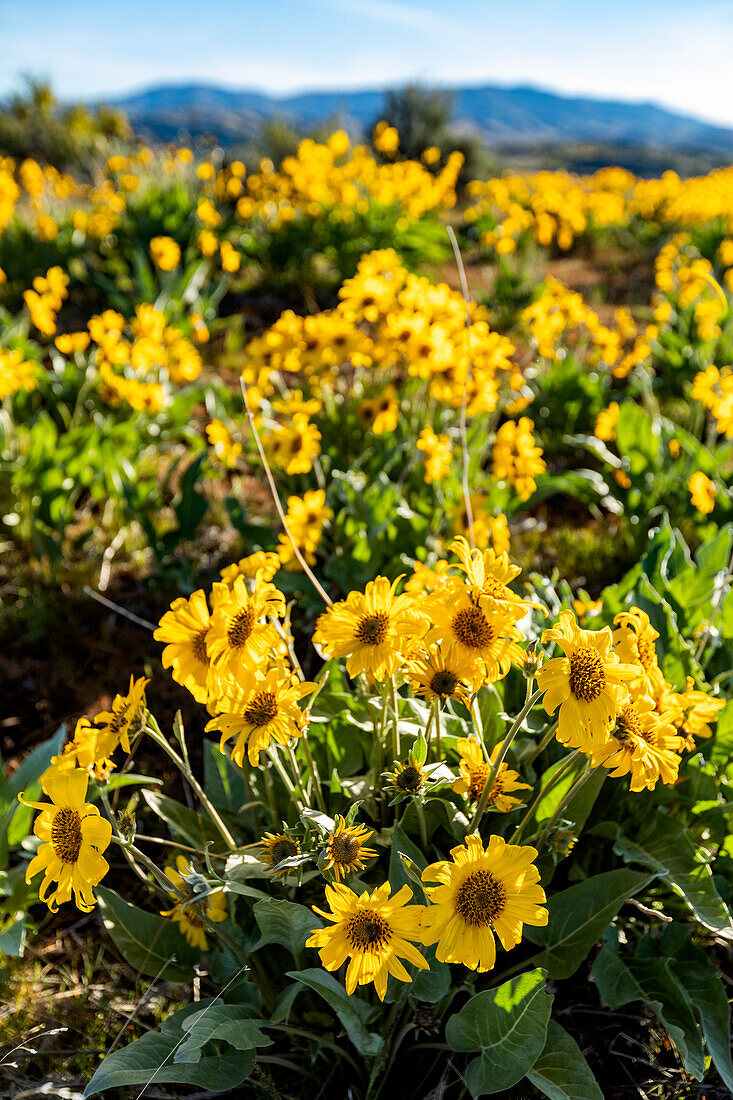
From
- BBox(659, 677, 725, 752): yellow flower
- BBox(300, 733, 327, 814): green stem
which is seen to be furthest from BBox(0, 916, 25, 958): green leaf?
BBox(659, 677, 725, 752): yellow flower

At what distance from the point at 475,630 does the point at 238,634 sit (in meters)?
0.38

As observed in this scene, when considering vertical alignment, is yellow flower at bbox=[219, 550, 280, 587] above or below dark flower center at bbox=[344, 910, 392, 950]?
above

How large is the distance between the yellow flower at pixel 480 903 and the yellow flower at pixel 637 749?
0.21m

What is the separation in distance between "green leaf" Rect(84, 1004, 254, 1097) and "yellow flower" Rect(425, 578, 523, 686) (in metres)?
0.79

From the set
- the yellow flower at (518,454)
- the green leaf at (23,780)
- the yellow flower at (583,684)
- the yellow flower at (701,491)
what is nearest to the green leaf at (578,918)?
the yellow flower at (583,684)

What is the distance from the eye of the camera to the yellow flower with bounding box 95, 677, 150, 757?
1.19m

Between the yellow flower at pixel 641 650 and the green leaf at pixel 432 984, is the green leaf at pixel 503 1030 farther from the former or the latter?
the yellow flower at pixel 641 650

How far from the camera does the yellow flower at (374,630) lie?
1.16m

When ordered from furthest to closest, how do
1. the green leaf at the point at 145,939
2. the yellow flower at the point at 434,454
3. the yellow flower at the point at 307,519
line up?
1. the yellow flower at the point at 434,454
2. the yellow flower at the point at 307,519
3. the green leaf at the point at 145,939

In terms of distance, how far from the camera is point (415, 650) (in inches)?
46.2

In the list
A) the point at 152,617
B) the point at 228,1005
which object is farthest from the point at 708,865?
the point at 152,617

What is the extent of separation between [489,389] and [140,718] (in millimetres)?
1846

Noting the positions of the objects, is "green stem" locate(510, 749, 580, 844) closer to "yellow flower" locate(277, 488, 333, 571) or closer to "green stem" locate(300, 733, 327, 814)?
"green stem" locate(300, 733, 327, 814)

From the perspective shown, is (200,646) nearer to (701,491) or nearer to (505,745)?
(505,745)
